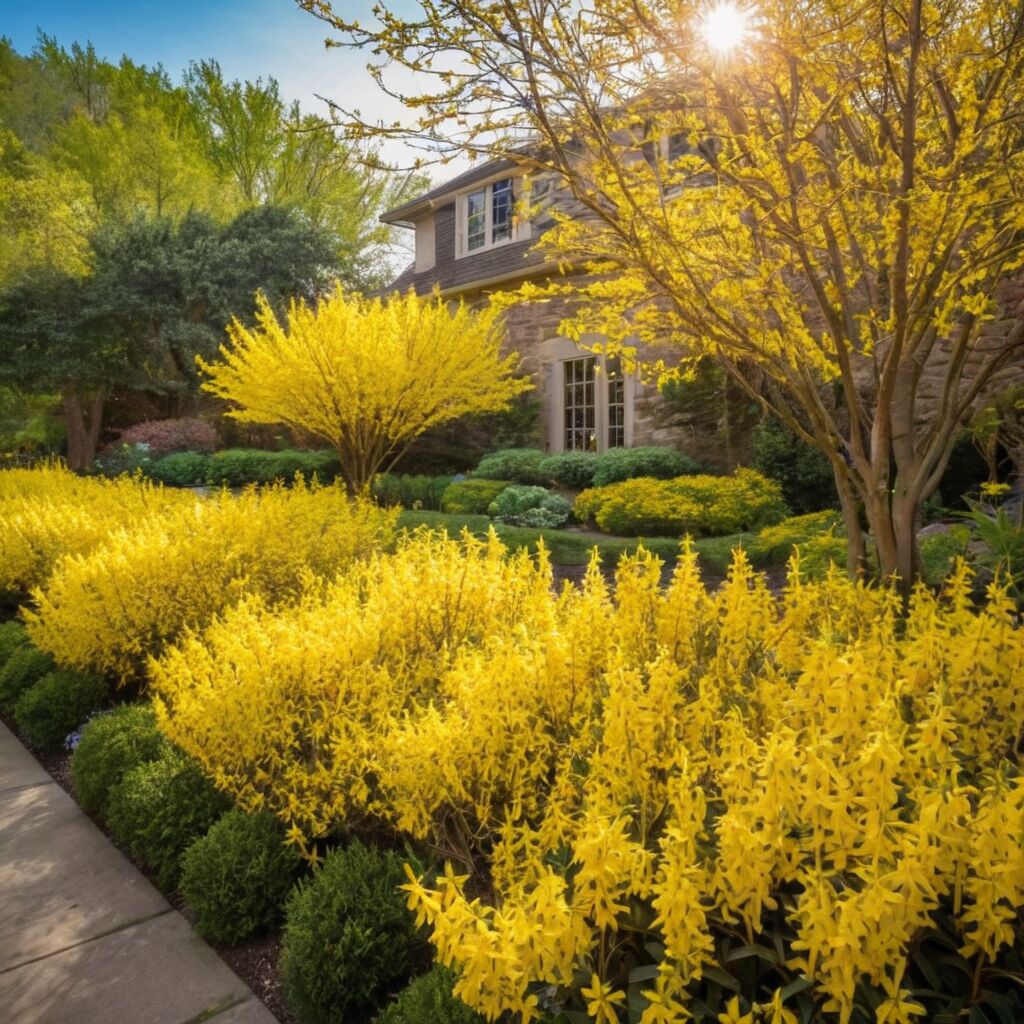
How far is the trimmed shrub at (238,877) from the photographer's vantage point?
8.00 feet

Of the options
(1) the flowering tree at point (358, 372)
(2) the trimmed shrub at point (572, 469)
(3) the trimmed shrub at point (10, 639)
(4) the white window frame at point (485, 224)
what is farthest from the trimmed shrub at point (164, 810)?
(4) the white window frame at point (485, 224)

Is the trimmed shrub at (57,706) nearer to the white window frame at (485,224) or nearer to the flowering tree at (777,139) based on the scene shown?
the flowering tree at (777,139)

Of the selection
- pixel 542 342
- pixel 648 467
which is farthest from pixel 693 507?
pixel 542 342

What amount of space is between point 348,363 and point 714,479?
4.95 meters

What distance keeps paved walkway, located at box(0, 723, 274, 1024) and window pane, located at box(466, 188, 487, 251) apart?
48.6 ft

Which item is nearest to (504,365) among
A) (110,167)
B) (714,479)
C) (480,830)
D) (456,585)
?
(714,479)

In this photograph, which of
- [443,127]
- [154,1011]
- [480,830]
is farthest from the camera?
[443,127]

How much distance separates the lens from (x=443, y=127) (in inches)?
113

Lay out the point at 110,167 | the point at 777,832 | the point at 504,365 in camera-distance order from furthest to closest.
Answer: the point at 110,167, the point at 504,365, the point at 777,832

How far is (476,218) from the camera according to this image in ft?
53.2

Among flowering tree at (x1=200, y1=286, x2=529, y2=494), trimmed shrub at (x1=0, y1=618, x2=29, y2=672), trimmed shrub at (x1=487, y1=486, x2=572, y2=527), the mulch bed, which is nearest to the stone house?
flowering tree at (x1=200, y1=286, x2=529, y2=494)

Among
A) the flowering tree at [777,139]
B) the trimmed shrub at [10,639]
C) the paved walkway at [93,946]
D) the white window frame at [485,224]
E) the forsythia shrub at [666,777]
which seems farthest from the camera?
the white window frame at [485,224]

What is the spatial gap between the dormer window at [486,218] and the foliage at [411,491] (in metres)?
5.47

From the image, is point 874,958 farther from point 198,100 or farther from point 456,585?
point 198,100
